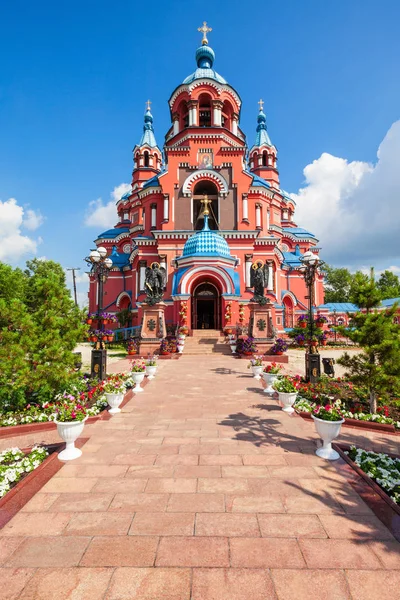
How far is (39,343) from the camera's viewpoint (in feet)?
24.9

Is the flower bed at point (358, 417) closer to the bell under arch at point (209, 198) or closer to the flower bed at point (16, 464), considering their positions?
the flower bed at point (16, 464)

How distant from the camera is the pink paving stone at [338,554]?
269cm

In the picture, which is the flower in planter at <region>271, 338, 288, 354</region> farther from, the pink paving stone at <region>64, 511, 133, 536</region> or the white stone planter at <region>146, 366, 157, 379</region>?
the pink paving stone at <region>64, 511, 133, 536</region>

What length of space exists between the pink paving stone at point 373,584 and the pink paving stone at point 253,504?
987 millimetres

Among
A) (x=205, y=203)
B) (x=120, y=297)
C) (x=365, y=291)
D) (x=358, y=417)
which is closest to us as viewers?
(x=358, y=417)

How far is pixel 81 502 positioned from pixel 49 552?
806 millimetres

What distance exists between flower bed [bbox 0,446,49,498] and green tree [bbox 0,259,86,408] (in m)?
2.46

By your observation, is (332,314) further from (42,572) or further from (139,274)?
(42,572)

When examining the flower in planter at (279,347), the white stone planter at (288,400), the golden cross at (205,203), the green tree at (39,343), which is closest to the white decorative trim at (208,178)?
the golden cross at (205,203)

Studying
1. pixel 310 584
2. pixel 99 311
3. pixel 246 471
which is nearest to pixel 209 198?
pixel 99 311

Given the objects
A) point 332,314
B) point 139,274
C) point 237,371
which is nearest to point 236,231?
point 139,274

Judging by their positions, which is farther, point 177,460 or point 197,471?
point 177,460

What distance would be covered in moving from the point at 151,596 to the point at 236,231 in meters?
23.3

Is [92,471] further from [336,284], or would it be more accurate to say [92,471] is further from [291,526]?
[336,284]
